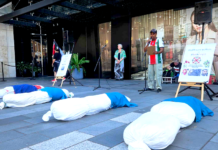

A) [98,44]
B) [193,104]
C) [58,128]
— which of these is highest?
[98,44]

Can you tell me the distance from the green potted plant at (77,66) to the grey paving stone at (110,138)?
8.21 meters

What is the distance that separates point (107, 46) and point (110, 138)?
30.8 ft

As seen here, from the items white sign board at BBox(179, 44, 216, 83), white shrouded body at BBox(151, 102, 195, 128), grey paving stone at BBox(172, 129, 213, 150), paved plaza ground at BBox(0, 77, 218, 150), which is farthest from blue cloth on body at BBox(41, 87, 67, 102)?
grey paving stone at BBox(172, 129, 213, 150)

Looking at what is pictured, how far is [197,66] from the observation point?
15.3 feet

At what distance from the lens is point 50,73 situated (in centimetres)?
1459

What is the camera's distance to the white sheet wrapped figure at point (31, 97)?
13.7 feet

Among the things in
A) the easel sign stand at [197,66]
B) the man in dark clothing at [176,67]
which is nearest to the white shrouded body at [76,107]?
the easel sign stand at [197,66]

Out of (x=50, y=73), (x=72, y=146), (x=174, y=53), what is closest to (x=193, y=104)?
(x=72, y=146)

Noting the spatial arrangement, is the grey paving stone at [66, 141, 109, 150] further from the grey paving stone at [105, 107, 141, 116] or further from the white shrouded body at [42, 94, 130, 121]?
the grey paving stone at [105, 107, 141, 116]

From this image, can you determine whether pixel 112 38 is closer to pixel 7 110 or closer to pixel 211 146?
pixel 7 110

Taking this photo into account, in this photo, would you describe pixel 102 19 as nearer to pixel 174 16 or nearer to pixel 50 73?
pixel 174 16

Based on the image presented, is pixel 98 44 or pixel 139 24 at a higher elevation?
pixel 139 24

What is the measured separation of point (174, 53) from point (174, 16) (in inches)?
68.9

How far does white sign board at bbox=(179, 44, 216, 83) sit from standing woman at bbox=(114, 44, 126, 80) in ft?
16.4
